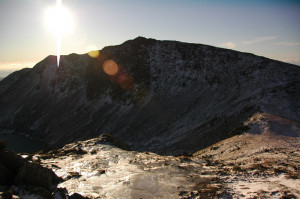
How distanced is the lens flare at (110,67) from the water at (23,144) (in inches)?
1436

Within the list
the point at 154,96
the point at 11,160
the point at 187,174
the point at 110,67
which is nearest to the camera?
the point at 11,160

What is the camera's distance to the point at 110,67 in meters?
90.4

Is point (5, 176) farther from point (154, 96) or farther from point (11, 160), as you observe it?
point (154, 96)

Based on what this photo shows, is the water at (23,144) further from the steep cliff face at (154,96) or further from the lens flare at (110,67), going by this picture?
the lens flare at (110,67)

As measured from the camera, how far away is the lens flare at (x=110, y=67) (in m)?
87.4

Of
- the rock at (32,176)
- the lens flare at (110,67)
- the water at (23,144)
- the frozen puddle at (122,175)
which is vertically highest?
the lens flare at (110,67)

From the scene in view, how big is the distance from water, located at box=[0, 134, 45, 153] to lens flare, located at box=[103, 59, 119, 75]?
36468 mm

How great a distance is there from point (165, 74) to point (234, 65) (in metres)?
21.7

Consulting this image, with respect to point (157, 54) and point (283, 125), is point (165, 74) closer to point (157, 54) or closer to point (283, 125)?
point (157, 54)

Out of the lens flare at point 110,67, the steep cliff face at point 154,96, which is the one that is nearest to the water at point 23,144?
the steep cliff face at point 154,96

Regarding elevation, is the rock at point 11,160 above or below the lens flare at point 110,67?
below

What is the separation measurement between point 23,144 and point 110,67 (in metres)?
42.7

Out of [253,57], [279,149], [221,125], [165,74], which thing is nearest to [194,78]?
[165,74]

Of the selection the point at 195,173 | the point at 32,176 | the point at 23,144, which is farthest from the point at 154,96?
the point at 32,176
